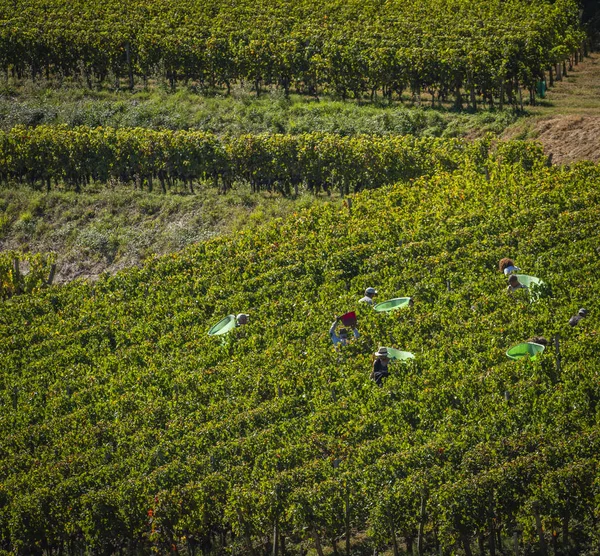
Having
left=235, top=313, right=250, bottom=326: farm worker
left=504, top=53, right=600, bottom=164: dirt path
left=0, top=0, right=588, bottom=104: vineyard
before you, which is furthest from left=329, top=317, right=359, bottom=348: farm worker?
left=0, top=0, right=588, bottom=104: vineyard

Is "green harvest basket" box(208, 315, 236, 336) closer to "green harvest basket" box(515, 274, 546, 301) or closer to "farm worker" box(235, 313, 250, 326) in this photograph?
"farm worker" box(235, 313, 250, 326)

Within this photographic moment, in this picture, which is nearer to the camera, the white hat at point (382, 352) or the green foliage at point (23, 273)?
the white hat at point (382, 352)

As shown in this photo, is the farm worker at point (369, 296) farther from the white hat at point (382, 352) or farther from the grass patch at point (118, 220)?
the grass patch at point (118, 220)

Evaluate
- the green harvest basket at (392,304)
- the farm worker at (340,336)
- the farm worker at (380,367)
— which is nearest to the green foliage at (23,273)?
the farm worker at (340,336)

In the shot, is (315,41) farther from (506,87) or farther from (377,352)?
(377,352)

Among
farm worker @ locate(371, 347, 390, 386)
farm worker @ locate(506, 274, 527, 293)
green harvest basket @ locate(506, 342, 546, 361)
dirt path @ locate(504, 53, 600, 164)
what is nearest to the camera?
green harvest basket @ locate(506, 342, 546, 361)

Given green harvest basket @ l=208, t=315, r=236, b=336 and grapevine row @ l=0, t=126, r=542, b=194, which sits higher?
grapevine row @ l=0, t=126, r=542, b=194

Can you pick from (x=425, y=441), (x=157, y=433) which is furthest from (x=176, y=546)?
(x=425, y=441)
